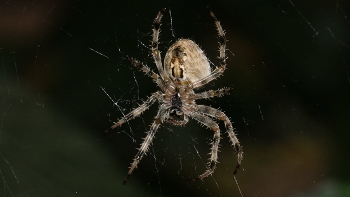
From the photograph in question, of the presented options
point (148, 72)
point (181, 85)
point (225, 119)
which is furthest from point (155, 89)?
point (225, 119)

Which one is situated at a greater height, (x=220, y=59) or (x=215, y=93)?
A: (x=220, y=59)

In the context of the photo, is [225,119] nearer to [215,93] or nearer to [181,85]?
[215,93]

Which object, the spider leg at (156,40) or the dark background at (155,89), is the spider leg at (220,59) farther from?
the dark background at (155,89)

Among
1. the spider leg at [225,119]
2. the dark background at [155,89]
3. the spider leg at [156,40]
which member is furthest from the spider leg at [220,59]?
the dark background at [155,89]

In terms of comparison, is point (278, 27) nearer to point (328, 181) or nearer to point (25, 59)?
point (328, 181)

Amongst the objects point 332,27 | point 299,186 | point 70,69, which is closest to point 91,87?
point 70,69

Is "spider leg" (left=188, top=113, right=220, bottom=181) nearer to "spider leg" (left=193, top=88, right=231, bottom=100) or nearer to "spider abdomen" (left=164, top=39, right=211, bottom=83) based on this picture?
"spider leg" (left=193, top=88, right=231, bottom=100)

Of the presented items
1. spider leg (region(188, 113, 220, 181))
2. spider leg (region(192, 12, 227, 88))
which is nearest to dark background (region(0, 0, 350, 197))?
spider leg (region(192, 12, 227, 88))
